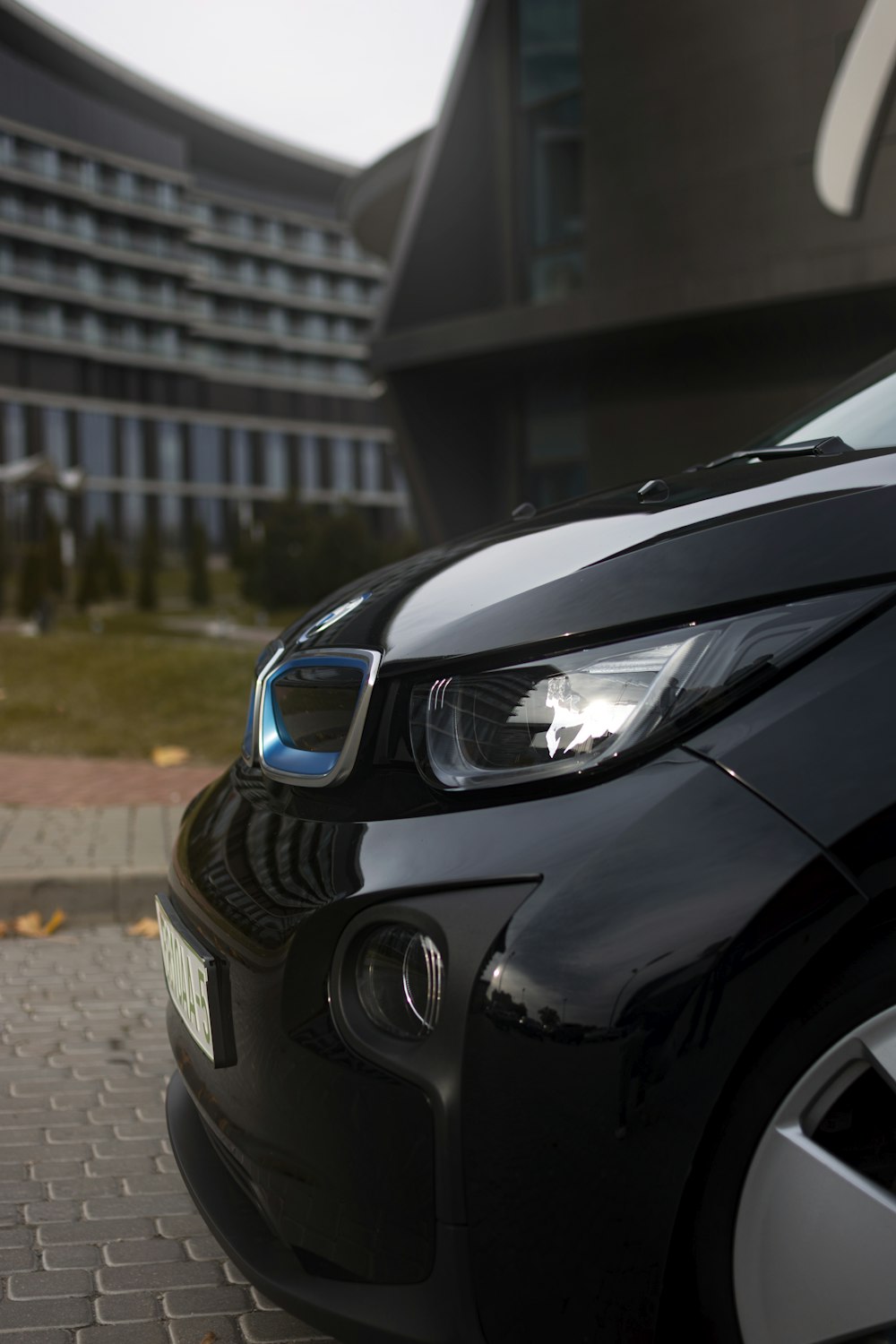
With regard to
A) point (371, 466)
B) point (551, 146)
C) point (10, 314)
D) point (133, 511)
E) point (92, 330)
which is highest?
point (10, 314)

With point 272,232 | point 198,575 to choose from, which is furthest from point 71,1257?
point 272,232

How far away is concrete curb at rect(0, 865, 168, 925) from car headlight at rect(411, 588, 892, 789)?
3358 millimetres

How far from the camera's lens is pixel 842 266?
12359mm

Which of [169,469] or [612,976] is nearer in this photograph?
[612,976]

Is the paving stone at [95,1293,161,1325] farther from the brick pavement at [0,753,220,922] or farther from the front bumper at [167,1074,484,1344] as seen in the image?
the brick pavement at [0,753,220,922]

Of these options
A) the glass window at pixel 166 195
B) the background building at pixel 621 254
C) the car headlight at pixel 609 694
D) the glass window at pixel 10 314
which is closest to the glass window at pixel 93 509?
the glass window at pixel 10 314

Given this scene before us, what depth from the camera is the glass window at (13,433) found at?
60719mm

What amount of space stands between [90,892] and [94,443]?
63.8m

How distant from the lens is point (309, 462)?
74062 mm

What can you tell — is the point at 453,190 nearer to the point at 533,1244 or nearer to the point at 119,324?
the point at 533,1244

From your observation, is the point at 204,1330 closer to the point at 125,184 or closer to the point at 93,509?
the point at 93,509

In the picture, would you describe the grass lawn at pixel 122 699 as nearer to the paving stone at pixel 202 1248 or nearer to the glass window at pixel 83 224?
the paving stone at pixel 202 1248

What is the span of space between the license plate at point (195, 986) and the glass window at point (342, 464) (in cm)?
7338

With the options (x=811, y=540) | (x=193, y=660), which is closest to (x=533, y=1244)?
(x=811, y=540)
